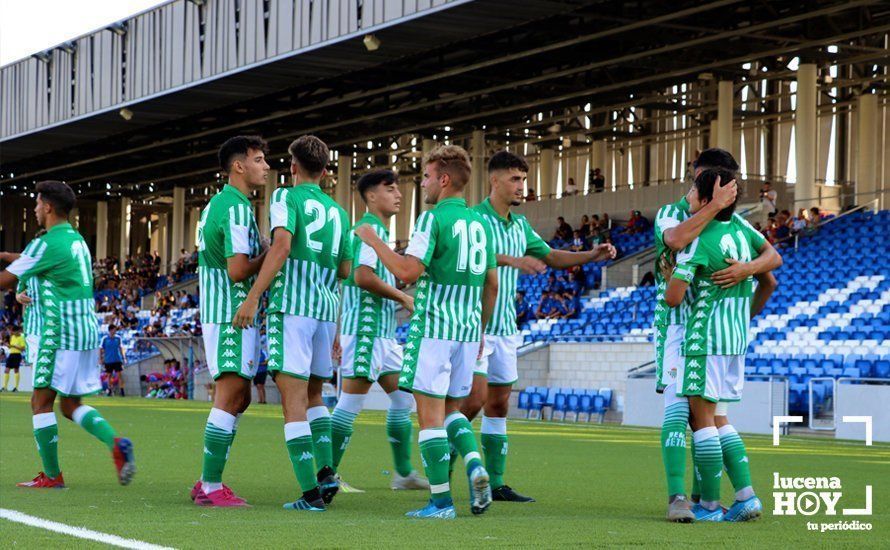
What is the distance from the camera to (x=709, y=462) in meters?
7.55

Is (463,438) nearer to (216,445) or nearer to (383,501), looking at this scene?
(383,501)

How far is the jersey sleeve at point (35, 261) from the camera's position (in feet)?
29.6

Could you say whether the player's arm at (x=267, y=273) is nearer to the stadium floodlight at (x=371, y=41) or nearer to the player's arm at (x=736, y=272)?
the player's arm at (x=736, y=272)

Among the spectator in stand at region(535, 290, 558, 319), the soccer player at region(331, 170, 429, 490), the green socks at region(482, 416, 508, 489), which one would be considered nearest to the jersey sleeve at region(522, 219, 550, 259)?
the soccer player at region(331, 170, 429, 490)

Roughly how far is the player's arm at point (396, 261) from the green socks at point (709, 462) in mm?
1834

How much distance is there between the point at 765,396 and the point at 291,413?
15.0 meters

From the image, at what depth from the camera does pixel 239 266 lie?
799 cm

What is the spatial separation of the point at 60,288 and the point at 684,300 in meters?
4.23

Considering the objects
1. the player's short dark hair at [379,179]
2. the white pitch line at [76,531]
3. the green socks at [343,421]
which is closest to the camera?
the white pitch line at [76,531]

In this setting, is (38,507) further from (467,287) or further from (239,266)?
(467,287)

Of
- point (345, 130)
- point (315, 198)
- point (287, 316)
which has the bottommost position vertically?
point (287, 316)

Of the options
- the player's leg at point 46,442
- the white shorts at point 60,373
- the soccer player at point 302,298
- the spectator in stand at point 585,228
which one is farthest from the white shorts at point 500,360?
the spectator in stand at point 585,228

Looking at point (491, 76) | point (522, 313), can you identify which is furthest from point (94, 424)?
point (491, 76)

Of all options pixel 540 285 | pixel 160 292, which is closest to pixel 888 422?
pixel 540 285
